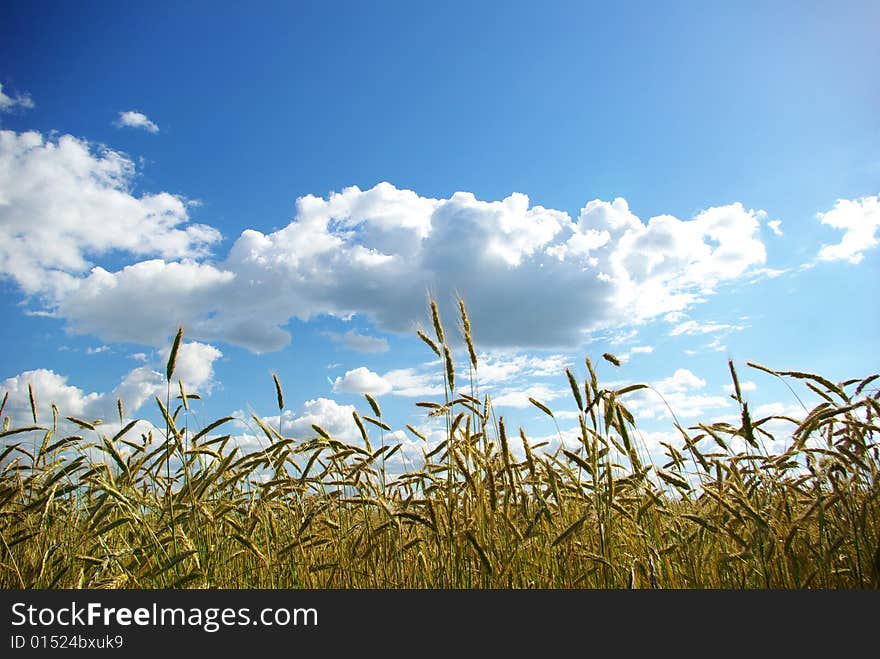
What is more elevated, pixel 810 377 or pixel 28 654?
pixel 810 377

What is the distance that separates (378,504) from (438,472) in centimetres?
53

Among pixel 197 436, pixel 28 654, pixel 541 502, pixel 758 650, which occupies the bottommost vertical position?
pixel 758 650

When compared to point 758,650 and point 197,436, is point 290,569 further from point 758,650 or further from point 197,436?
point 758,650

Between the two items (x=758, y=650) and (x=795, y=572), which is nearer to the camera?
(x=758, y=650)

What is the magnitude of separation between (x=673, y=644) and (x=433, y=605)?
1.01 meters

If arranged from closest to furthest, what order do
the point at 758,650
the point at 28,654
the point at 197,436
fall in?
the point at 758,650, the point at 28,654, the point at 197,436

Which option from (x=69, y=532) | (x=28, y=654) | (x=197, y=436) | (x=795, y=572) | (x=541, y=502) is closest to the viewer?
(x=28, y=654)

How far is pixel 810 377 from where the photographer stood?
11.0 feet

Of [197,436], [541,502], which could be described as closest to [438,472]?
[541,502]

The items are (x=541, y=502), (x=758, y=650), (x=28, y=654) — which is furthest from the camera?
(x=541, y=502)

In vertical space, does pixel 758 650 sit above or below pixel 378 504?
below

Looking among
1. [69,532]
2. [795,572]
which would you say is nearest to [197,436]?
[69,532]

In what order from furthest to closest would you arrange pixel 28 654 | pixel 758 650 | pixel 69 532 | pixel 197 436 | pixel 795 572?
pixel 69 532, pixel 197 436, pixel 795 572, pixel 28 654, pixel 758 650

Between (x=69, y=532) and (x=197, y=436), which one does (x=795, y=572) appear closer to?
(x=197, y=436)
